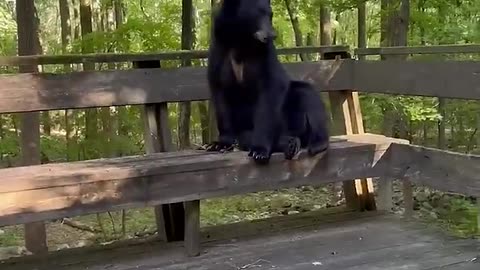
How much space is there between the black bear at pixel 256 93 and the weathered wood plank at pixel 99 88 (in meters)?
0.33

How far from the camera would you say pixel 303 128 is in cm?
328

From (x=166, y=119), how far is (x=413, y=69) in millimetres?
1440

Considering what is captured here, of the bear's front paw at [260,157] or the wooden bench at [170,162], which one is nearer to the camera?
the wooden bench at [170,162]

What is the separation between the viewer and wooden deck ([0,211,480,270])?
113 inches

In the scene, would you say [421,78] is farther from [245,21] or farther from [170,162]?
[170,162]

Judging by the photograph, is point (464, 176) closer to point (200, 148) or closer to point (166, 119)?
point (200, 148)

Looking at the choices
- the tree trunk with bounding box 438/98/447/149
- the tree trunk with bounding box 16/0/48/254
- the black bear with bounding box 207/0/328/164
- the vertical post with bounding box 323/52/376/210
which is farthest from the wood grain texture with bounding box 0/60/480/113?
the tree trunk with bounding box 438/98/447/149

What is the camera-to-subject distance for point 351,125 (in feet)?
13.4

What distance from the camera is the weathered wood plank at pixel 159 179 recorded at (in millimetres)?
2479

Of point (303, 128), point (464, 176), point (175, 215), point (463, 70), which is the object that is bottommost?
point (175, 215)

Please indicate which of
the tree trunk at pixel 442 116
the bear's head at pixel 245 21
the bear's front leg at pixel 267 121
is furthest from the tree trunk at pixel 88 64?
the tree trunk at pixel 442 116

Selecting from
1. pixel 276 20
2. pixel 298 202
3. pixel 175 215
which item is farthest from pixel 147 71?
pixel 276 20

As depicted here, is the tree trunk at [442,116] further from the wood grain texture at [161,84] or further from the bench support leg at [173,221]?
the bench support leg at [173,221]

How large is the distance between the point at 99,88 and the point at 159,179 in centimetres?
79
